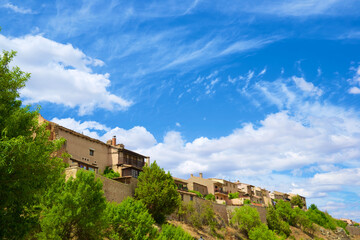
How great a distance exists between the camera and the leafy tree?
155 feet

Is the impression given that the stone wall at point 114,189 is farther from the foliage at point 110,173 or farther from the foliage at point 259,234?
the foliage at point 259,234

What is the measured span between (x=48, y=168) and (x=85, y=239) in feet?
41.6

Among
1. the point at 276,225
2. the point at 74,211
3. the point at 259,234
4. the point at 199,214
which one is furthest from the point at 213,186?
the point at 74,211

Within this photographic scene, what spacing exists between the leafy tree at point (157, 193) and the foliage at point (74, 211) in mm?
18572

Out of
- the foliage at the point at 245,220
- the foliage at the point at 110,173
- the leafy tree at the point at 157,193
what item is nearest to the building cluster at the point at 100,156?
the foliage at the point at 110,173

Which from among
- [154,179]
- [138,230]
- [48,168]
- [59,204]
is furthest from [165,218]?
[48,168]

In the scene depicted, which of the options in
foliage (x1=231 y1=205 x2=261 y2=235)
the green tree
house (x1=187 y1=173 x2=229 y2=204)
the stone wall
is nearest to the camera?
the green tree

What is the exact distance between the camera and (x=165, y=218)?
48.7m

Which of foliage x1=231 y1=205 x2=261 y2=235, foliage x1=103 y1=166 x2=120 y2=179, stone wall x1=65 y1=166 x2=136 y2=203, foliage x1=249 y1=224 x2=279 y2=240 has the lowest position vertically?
foliage x1=249 y1=224 x2=279 y2=240

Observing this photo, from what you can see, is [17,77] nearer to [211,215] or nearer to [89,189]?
[89,189]

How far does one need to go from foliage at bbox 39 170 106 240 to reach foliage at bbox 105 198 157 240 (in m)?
6.28

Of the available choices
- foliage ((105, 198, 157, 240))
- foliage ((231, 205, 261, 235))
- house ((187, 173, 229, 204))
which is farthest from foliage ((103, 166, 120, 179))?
house ((187, 173, 229, 204))

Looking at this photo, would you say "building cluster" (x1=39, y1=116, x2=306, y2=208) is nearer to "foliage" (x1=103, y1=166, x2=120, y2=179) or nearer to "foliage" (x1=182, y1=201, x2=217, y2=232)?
"foliage" (x1=103, y1=166, x2=120, y2=179)

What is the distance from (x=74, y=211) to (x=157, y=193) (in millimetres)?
21615
